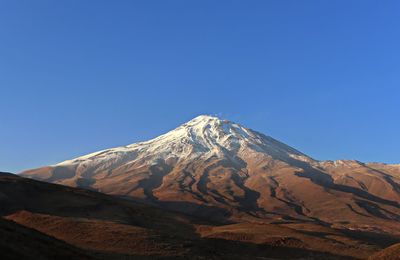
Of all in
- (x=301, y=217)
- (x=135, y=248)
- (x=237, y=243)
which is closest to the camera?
(x=135, y=248)

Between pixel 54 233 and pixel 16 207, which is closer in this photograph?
pixel 54 233

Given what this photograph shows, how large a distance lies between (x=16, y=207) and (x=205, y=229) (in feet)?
117

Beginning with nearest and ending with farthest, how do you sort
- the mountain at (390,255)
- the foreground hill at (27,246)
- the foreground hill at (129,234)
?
1. the foreground hill at (27,246)
2. the mountain at (390,255)
3. the foreground hill at (129,234)

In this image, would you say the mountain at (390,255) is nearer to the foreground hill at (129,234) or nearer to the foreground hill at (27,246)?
the foreground hill at (129,234)

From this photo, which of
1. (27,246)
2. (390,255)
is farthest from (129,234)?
(390,255)

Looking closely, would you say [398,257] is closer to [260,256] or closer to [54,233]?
[260,256]

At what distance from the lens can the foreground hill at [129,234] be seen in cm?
5672

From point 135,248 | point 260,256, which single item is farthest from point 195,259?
point 260,256

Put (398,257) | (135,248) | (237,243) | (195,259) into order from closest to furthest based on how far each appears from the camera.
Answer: (398,257), (195,259), (135,248), (237,243)

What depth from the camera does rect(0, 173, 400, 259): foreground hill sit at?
2233 inches

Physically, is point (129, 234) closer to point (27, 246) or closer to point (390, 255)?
point (27, 246)

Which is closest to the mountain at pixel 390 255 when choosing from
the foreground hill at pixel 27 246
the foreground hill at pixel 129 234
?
the foreground hill at pixel 129 234

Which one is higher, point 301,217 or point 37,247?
point 301,217

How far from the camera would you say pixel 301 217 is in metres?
186
